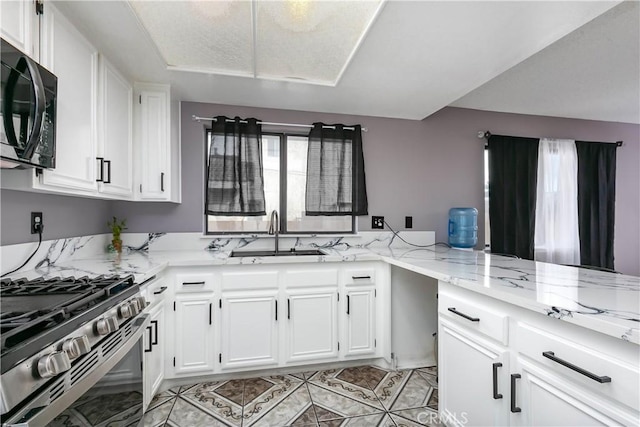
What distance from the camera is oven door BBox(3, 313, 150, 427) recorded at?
0.77 m

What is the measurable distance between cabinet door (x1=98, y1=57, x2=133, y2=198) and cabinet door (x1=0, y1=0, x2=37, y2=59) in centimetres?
53

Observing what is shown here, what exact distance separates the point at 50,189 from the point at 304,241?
5.95 ft

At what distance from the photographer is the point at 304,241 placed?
277 cm

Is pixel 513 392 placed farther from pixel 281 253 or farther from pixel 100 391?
pixel 281 253

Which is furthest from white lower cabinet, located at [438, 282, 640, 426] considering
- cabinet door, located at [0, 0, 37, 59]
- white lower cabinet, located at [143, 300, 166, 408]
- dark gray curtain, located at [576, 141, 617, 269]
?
dark gray curtain, located at [576, 141, 617, 269]

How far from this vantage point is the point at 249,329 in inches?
82.9

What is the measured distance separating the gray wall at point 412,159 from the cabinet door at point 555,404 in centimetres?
191

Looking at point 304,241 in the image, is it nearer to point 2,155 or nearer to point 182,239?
point 182,239

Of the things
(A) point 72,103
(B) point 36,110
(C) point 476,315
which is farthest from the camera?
(A) point 72,103

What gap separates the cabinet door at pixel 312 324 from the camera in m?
2.17

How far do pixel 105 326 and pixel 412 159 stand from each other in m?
2.78

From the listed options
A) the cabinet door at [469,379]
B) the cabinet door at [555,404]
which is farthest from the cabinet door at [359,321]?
the cabinet door at [555,404]

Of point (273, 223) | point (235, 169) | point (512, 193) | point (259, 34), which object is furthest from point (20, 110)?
point (512, 193)

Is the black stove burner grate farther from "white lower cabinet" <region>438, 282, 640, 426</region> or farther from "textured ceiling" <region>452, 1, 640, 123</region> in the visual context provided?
"textured ceiling" <region>452, 1, 640, 123</region>
